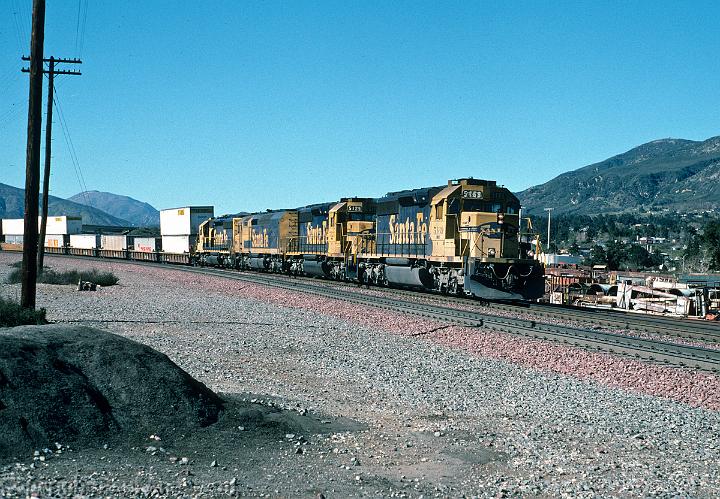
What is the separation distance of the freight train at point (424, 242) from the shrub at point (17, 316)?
13.0 metres

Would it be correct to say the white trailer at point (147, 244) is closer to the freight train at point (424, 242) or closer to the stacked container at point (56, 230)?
the stacked container at point (56, 230)

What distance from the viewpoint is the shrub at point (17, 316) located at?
12.6 metres

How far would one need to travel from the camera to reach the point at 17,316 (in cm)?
1274

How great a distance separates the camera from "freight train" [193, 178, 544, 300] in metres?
21.8

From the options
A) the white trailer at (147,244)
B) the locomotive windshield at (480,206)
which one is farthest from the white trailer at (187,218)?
the locomotive windshield at (480,206)

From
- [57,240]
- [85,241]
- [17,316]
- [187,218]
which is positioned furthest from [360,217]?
[57,240]

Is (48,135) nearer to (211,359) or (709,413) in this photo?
(211,359)

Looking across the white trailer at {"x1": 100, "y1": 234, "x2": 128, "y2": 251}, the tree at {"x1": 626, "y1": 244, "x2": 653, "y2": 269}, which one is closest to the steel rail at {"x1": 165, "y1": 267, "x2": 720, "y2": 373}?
the white trailer at {"x1": 100, "y1": 234, "x2": 128, "y2": 251}

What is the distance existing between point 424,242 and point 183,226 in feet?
124

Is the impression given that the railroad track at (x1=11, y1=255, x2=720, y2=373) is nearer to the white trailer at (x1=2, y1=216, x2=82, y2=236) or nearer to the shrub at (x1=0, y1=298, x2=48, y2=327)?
the shrub at (x1=0, y1=298, x2=48, y2=327)

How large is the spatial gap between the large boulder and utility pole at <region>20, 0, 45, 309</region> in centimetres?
661

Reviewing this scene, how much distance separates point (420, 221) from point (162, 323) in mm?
11750

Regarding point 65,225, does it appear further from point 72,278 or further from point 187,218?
point 72,278

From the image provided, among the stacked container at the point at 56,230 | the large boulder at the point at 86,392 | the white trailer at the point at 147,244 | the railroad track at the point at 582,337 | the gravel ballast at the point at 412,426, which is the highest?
the stacked container at the point at 56,230
